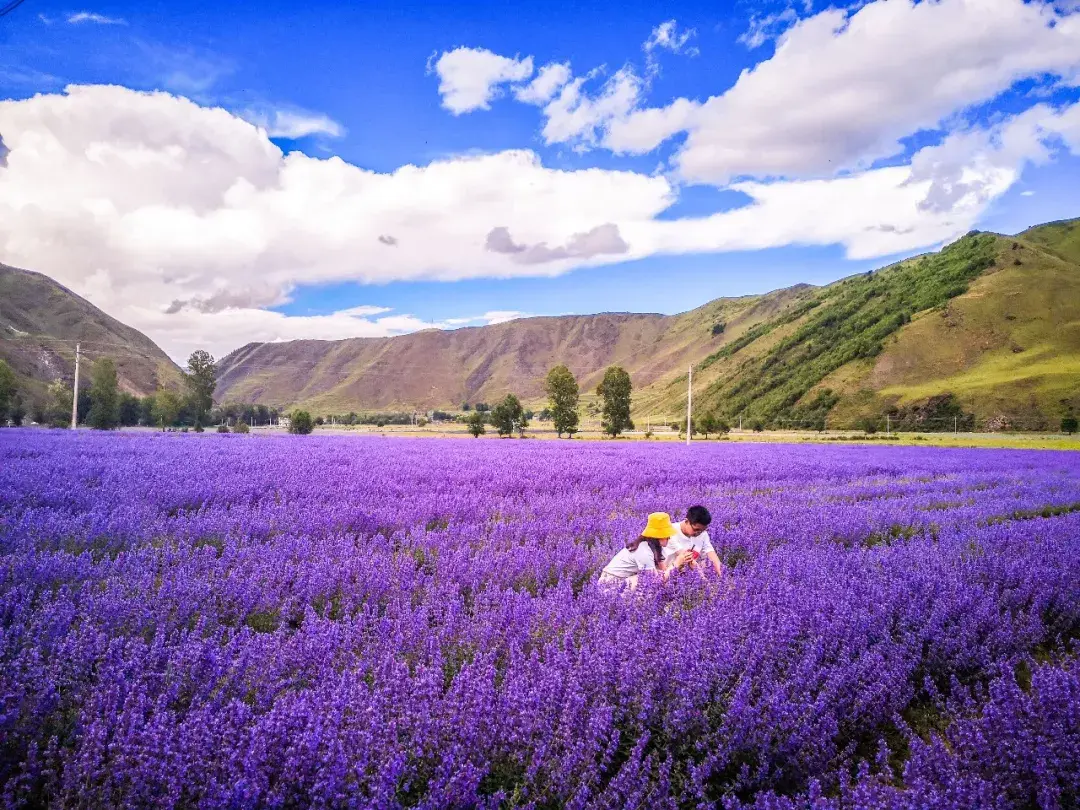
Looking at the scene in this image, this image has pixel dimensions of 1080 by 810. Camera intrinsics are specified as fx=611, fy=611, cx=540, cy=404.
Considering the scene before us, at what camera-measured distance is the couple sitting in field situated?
448 centimetres

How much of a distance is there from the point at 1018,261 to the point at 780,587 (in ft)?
357

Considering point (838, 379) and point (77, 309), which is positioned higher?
point (77, 309)

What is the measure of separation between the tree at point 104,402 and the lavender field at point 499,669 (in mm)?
44297

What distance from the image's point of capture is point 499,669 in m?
3.05

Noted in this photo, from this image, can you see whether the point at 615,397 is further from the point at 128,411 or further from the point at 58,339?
the point at 58,339

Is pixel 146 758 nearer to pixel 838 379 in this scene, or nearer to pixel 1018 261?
pixel 838 379

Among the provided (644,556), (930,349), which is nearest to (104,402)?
(644,556)

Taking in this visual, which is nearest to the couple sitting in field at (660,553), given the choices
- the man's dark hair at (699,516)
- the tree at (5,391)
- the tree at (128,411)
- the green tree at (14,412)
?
the man's dark hair at (699,516)

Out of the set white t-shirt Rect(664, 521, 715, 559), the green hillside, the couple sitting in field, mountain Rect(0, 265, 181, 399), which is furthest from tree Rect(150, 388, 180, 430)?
the couple sitting in field

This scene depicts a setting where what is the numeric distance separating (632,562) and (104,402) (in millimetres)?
54716

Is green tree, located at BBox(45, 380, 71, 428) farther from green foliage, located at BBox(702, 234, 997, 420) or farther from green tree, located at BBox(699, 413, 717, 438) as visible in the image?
green foliage, located at BBox(702, 234, 997, 420)

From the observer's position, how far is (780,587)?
4230mm

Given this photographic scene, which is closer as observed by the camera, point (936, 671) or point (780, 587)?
point (936, 671)

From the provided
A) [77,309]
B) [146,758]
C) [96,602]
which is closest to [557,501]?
[96,602]
